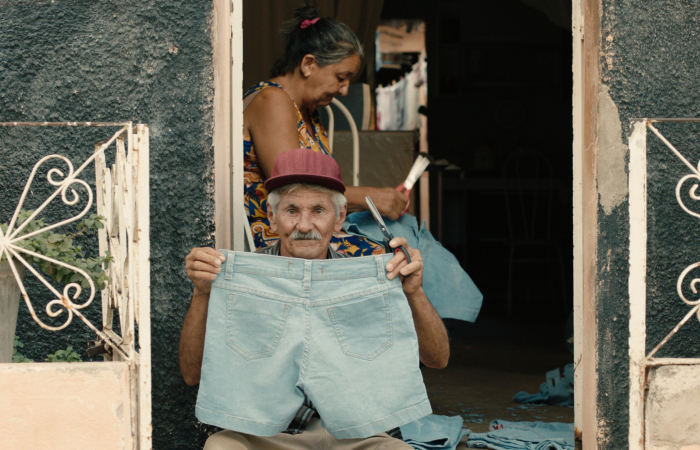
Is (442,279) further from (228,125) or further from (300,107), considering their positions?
(228,125)

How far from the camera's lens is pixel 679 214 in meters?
2.65

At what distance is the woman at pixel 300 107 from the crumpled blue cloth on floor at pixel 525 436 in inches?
40.2

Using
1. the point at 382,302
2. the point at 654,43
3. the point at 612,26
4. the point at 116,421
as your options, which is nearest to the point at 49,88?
the point at 116,421

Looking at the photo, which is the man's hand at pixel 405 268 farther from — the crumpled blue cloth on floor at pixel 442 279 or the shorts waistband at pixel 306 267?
the crumpled blue cloth on floor at pixel 442 279

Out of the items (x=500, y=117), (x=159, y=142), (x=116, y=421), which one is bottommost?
(x=116, y=421)

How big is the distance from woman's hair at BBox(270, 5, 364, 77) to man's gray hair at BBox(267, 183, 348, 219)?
0.87 m

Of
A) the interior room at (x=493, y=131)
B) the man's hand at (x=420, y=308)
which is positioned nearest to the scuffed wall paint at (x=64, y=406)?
the man's hand at (x=420, y=308)

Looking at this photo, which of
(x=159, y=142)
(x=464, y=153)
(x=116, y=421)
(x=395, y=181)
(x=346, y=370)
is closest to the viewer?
(x=116, y=421)

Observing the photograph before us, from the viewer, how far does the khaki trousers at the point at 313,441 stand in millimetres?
2188

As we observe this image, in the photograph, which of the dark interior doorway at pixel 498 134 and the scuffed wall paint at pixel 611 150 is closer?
the scuffed wall paint at pixel 611 150

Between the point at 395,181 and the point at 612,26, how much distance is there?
237 cm

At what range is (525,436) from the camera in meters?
3.14

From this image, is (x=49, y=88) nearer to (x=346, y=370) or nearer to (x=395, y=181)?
(x=346, y=370)

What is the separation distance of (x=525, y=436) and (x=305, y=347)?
1.51 m
